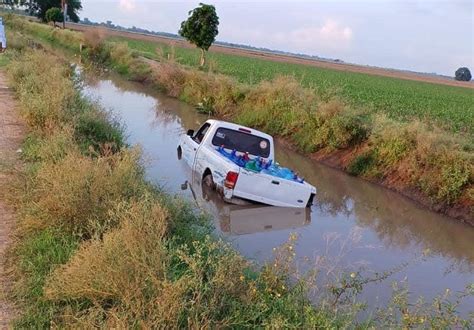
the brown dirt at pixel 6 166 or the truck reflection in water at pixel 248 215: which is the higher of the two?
the brown dirt at pixel 6 166

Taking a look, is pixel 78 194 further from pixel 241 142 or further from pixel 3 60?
pixel 3 60

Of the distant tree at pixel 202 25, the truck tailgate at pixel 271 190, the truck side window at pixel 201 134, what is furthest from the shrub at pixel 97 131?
the distant tree at pixel 202 25

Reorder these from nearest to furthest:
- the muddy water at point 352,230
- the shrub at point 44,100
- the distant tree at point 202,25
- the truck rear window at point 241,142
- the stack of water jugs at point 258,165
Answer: the muddy water at point 352,230 < the stack of water jugs at point 258,165 < the shrub at point 44,100 < the truck rear window at point 241,142 < the distant tree at point 202,25

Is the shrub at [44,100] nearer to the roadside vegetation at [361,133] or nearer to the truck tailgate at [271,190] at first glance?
the truck tailgate at [271,190]

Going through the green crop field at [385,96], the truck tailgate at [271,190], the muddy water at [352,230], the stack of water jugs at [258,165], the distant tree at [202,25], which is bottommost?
the muddy water at [352,230]

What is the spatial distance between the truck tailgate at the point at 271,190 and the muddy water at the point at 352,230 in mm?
326

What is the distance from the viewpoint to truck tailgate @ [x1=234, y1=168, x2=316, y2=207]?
9.93 meters

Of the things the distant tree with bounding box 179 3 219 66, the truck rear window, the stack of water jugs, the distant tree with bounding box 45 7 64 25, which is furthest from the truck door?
the distant tree with bounding box 45 7 64 25

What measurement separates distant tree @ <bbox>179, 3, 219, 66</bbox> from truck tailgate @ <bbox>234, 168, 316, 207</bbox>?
2430 cm

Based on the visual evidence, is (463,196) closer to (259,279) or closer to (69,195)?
(259,279)

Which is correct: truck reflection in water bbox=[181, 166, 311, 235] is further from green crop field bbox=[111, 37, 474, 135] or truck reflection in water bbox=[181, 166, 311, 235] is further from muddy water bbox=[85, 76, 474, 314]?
green crop field bbox=[111, 37, 474, 135]

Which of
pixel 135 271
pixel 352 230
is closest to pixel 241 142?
pixel 352 230

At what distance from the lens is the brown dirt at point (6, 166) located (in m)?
4.30

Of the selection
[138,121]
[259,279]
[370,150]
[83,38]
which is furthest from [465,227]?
[83,38]
